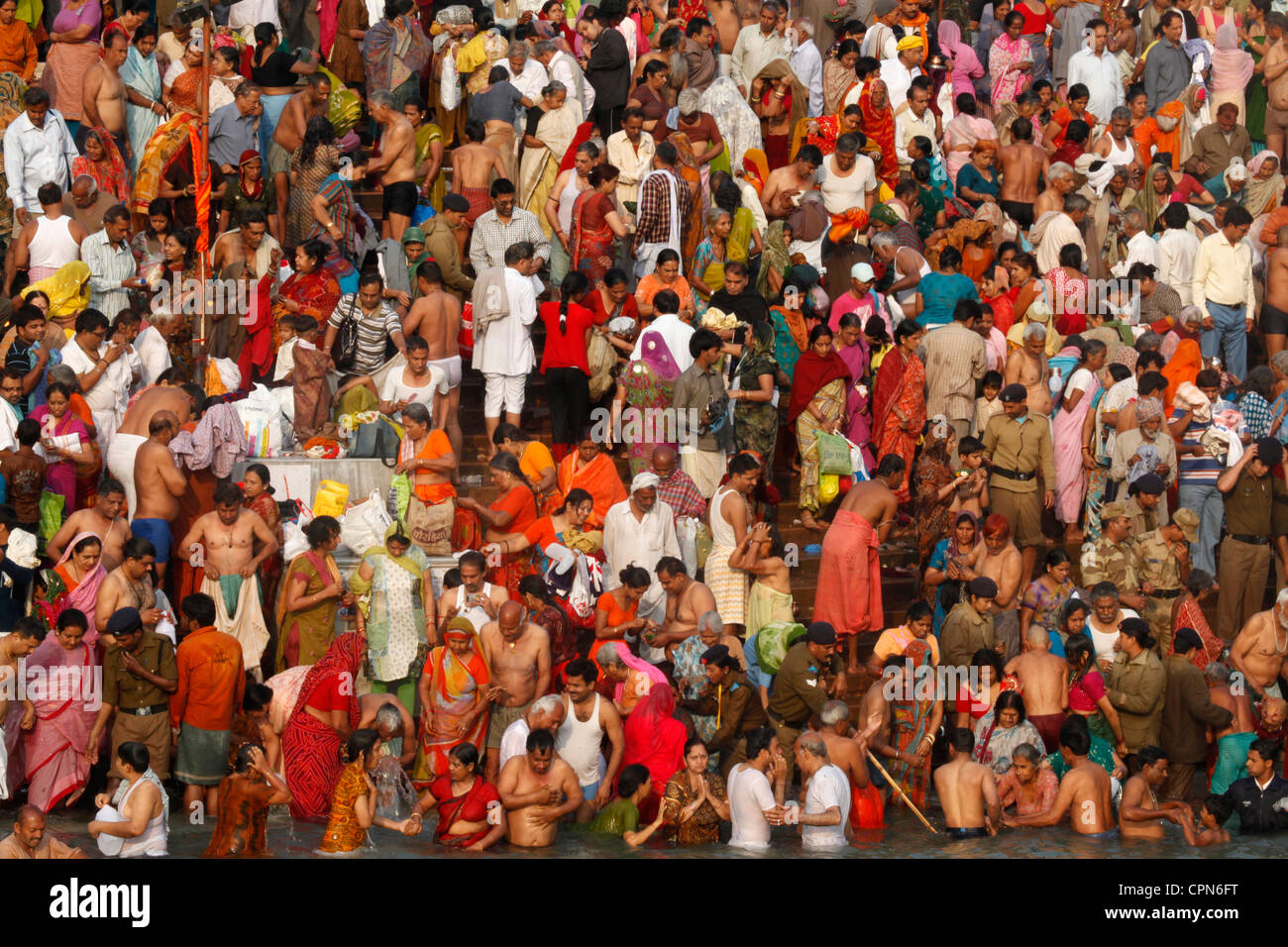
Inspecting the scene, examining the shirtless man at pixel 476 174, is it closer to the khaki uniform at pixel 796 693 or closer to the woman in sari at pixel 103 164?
the woman in sari at pixel 103 164

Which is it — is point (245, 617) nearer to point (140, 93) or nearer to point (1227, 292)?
point (140, 93)

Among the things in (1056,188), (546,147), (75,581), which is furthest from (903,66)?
(75,581)

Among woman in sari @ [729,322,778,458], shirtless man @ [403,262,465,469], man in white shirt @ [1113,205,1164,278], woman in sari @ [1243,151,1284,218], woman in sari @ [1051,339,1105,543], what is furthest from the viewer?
woman in sari @ [1243,151,1284,218]

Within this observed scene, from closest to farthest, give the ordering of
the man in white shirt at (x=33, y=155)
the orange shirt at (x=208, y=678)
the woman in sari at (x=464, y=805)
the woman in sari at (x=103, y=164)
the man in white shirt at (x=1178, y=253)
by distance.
Result: 1. the woman in sari at (x=464, y=805)
2. the orange shirt at (x=208, y=678)
3. the man in white shirt at (x=33, y=155)
4. the woman in sari at (x=103, y=164)
5. the man in white shirt at (x=1178, y=253)

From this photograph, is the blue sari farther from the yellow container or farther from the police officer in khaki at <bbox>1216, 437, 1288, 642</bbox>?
the police officer in khaki at <bbox>1216, 437, 1288, 642</bbox>

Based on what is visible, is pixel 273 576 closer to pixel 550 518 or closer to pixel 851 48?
pixel 550 518

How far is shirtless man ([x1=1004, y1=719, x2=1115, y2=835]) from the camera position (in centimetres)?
1347

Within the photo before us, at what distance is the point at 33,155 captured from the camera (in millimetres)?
16672

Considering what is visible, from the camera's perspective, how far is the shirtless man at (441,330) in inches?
612

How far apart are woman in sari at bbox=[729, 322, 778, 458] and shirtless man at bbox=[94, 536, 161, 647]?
4.32 m

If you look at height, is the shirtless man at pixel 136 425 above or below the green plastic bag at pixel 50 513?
above

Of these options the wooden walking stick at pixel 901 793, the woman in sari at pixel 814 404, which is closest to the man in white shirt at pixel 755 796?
the wooden walking stick at pixel 901 793

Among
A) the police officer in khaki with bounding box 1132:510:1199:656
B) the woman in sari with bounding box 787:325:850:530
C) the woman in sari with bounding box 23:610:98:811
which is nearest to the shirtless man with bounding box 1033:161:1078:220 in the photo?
Answer: the woman in sari with bounding box 787:325:850:530

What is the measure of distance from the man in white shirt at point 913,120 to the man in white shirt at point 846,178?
4.33ft
